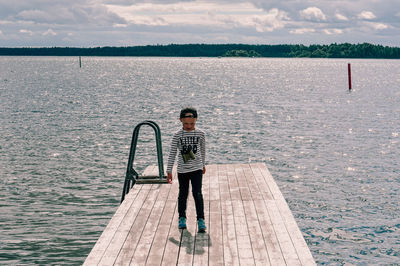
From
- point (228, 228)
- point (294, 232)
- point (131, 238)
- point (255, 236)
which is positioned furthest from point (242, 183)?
point (131, 238)

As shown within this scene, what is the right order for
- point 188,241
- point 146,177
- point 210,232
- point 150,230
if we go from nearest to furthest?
point 188,241, point 210,232, point 150,230, point 146,177

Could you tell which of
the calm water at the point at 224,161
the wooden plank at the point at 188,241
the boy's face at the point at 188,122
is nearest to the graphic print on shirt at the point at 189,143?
the boy's face at the point at 188,122

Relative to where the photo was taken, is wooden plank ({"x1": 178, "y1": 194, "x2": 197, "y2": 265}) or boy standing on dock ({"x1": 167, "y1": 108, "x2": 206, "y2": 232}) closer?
wooden plank ({"x1": 178, "y1": 194, "x2": 197, "y2": 265})

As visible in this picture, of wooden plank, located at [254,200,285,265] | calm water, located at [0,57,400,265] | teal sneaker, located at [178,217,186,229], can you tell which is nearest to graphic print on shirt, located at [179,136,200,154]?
teal sneaker, located at [178,217,186,229]

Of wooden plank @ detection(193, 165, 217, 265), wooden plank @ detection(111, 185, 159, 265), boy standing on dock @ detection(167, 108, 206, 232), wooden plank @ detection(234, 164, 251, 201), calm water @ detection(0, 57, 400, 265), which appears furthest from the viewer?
calm water @ detection(0, 57, 400, 265)

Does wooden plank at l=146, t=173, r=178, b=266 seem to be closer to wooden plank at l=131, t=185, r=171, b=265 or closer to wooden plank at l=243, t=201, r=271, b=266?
→ wooden plank at l=131, t=185, r=171, b=265

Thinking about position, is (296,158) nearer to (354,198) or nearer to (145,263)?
(354,198)

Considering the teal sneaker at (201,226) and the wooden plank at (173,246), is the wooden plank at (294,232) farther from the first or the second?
the wooden plank at (173,246)

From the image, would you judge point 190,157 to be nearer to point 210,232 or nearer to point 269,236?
point 210,232

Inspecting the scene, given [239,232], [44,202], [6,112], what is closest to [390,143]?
[44,202]

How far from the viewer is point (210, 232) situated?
7863mm

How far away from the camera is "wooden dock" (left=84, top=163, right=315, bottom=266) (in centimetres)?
686

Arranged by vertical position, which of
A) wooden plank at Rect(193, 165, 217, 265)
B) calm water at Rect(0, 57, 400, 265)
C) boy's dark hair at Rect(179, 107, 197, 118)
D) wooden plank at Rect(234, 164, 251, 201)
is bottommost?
calm water at Rect(0, 57, 400, 265)

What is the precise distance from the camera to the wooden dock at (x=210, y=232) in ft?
22.5
